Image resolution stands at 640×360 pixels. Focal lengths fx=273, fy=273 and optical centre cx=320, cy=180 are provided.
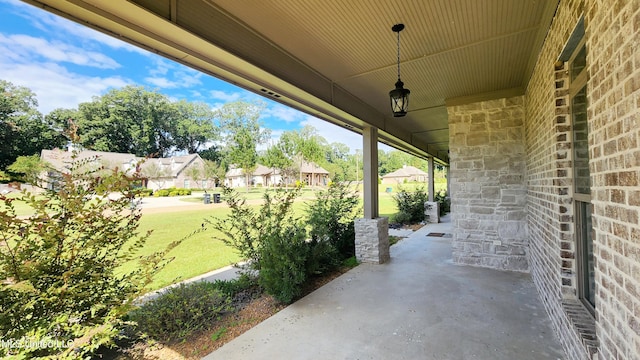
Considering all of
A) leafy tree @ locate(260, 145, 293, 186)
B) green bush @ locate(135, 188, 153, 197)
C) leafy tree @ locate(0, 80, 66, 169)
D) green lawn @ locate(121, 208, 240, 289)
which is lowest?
green lawn @ locate(121, 208, 240, 289)

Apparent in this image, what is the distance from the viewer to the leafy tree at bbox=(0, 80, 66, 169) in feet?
11.8

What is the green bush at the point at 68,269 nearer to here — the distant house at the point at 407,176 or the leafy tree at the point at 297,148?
the leafy tree at the point at 297,148

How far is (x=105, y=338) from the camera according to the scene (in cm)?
184

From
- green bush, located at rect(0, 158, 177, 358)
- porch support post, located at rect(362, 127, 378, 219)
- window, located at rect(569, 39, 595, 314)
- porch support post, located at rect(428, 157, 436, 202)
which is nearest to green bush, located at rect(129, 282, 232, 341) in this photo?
green bush, located at rect(0, 158, 177, 358)

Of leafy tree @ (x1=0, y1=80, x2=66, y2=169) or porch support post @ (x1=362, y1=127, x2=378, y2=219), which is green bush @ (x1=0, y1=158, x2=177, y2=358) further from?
porch support post @ (x1=362, y1=127, x2=378, y2=219)

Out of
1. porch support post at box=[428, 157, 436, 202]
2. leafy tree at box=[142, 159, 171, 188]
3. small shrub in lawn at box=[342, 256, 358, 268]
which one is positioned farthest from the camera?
porch support post at box=[428, 157, 436, 202]

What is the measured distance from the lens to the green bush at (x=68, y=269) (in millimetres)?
1792

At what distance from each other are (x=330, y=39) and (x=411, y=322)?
314 cm

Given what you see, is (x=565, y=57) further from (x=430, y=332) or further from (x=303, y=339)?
(x=303, y=339)

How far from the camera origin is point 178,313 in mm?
2869

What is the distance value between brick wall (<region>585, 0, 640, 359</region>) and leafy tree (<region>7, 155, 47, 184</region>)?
3.67 m

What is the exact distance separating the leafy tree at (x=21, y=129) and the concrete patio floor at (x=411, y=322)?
9.69 feet

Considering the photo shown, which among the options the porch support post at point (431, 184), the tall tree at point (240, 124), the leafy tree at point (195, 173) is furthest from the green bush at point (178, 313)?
the tall tree at point (240, 124)

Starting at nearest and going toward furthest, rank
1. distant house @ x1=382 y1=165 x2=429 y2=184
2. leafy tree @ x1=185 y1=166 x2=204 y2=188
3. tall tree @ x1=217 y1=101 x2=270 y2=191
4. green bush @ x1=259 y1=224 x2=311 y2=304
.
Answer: green bush @ x1=259 y1=224 x2=311 y2=304, leafy tree @ x1=185 y1=166 x2=204 y2=188, tall tree @ x1=217 y1=101 x2=270 y2=191, distant house @ x1=382 y1=165 x2=429 y2=184
